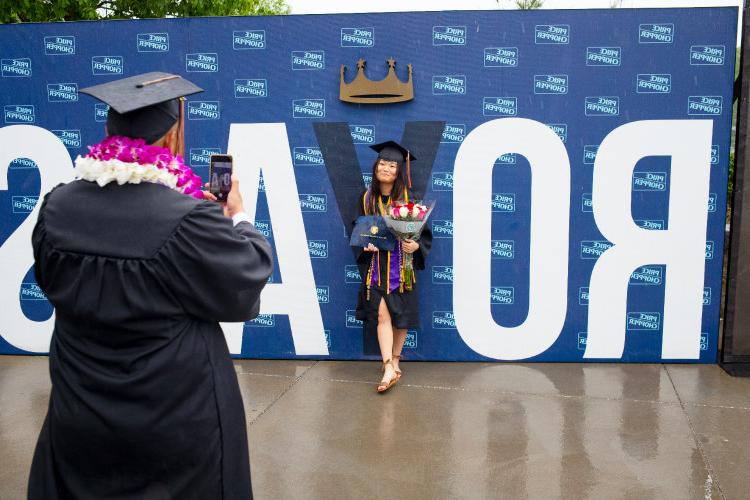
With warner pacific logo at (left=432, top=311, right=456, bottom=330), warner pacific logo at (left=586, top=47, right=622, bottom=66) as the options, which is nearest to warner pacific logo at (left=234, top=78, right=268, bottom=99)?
warner pacific logo at (left=432, top=311, right=456, bottom=330)

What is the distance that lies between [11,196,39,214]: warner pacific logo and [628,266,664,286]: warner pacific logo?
16.4 ft

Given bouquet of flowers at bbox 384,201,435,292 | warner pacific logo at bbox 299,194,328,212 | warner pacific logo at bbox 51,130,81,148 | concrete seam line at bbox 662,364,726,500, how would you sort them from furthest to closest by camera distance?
1. warner pacific logo at bbox 51,130,81,148
2. warner pacific logo at bbox 299,194,328,212
3. bouquet of flowers at bbox 384,201,435,292
4. concrete seam line at bbox 662,364,726,500

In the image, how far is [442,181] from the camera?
5391 millimetres

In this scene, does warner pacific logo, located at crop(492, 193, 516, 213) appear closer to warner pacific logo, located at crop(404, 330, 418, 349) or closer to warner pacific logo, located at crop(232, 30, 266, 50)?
warner pacific logo, located at crop(404, 330, 418, 349)

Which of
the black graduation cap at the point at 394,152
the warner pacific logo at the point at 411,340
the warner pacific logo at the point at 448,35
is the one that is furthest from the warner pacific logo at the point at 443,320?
the warner pacific logo at the point at 448,35

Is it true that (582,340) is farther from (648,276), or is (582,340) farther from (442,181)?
(442,181)

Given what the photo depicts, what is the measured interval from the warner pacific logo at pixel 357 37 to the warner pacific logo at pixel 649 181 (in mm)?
2361

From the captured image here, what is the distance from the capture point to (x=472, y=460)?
3.79m

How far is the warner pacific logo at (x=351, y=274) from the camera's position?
5.55m

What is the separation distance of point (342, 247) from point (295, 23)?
184cm

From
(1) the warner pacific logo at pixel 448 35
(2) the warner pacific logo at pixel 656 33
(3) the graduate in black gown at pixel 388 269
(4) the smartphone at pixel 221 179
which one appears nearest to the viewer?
(4) the smartphone at pixel 221 179

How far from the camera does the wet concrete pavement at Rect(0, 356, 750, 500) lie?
351 centimetres

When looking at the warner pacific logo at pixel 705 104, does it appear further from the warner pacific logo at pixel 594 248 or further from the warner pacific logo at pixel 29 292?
the warner pacific logo at pixel 29 292

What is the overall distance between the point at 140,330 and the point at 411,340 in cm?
386
